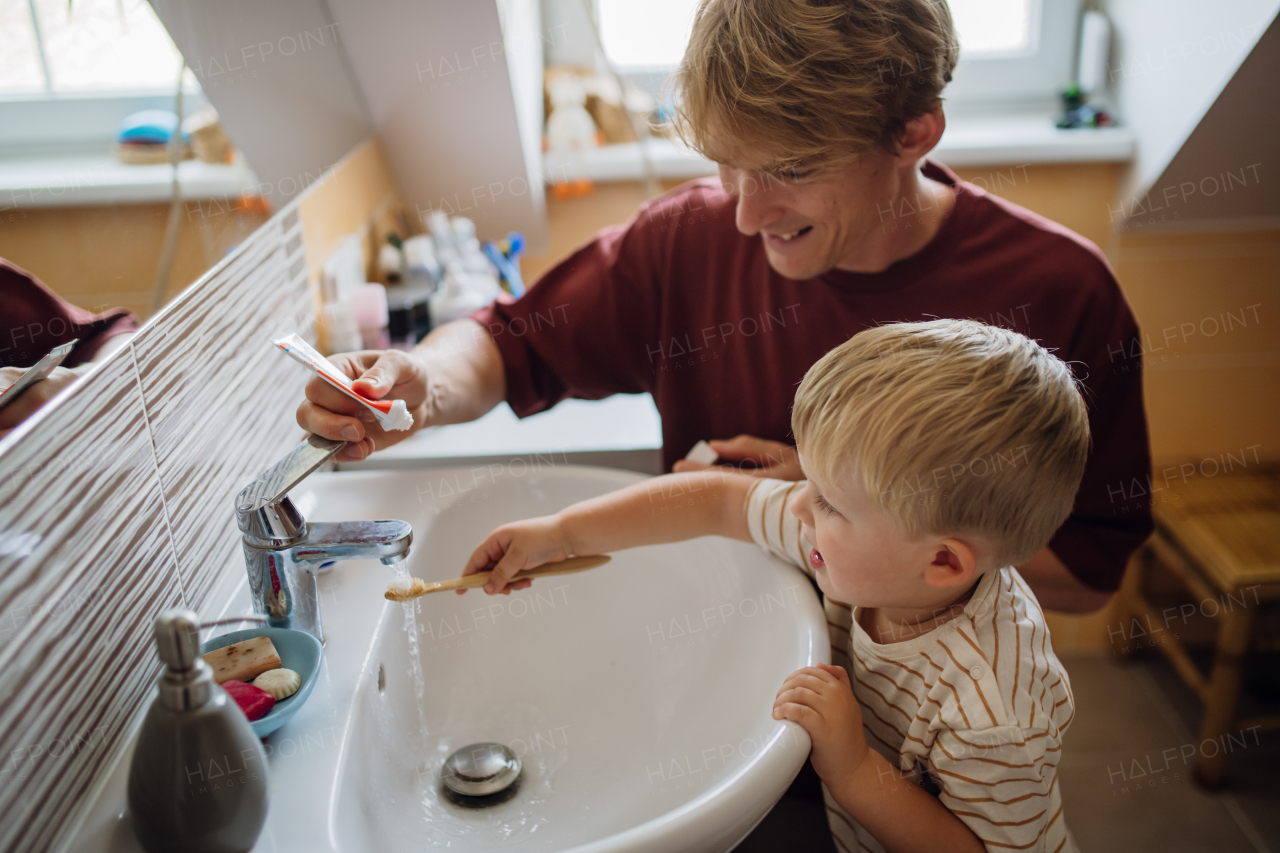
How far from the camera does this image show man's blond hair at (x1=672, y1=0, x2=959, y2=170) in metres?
0.82

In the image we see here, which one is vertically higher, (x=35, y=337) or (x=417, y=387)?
(x=35, y=337)

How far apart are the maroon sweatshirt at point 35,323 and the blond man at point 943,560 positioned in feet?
1.18

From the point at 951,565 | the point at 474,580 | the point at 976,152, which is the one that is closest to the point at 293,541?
the point at 474,580

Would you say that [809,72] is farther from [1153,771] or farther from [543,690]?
[1153,771]

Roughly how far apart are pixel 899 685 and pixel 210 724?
0.53m

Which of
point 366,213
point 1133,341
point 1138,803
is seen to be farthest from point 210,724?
point 1138,803

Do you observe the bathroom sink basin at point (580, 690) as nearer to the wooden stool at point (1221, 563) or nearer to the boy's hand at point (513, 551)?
the boy's hand at point (513, 551)

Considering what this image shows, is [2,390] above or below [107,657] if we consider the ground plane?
above

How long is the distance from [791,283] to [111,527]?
2.37 feet

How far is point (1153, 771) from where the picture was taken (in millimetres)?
1784

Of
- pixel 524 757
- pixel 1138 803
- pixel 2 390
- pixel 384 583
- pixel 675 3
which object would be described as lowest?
pixel 1138 803

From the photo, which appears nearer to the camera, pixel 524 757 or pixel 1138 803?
pixel 524 757

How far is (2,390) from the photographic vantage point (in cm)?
56

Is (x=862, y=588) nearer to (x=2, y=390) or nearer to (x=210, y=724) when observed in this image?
(x=210, y=724)
